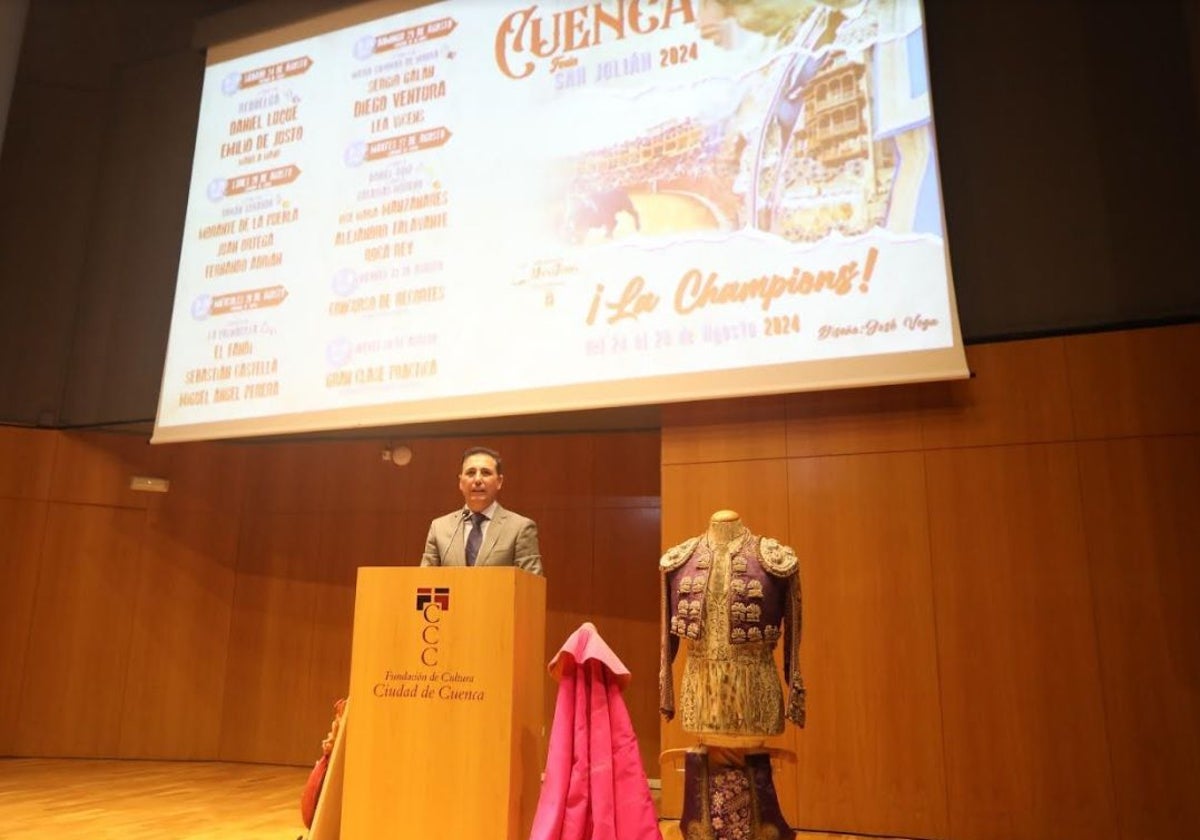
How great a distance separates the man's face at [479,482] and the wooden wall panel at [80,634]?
4.48 m

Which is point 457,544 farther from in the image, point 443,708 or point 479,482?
point 443,708

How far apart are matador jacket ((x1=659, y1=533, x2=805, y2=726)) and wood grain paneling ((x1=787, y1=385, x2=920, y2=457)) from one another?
5.11ft

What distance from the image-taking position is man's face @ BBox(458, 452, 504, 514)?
3.32 meters

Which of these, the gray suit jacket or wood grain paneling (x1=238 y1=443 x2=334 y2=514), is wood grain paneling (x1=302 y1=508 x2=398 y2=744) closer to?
wood grain paneling (x1=238 y1=443 x2=334 y2=514)

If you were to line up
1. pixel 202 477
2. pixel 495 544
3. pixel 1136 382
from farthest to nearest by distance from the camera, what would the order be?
pixel 202 477
pixel 1136 382
pixel 495 544

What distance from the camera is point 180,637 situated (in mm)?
6680

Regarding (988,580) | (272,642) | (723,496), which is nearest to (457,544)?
(723,496)

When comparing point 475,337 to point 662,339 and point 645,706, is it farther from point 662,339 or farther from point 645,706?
point 645,706

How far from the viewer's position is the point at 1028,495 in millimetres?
4223

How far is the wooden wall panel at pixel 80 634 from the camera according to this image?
635 cm

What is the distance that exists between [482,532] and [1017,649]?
8.05 feet

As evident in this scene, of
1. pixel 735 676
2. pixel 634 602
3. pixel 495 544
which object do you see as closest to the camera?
pixel 735 676

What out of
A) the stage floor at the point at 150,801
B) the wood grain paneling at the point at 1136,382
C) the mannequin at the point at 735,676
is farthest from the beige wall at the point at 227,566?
the mannequin at the point at 735,676

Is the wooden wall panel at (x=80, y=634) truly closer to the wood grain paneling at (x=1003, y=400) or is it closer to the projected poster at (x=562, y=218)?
the projected poster at (x=562, y=218)
